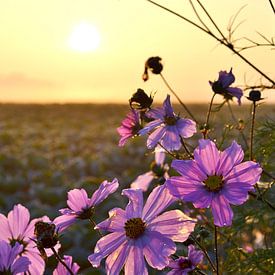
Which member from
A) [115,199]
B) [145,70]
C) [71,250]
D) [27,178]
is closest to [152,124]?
[145,70]

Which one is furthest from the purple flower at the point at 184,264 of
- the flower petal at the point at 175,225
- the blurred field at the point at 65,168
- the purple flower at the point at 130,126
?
the blurred field at the point at 65,168

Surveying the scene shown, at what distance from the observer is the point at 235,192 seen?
93 cm

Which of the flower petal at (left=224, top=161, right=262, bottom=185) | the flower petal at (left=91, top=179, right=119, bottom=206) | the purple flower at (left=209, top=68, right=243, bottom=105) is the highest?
the purple flower at (left=209, top=68, right=243, bottom=105)

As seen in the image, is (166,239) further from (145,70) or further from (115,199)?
(115,199)

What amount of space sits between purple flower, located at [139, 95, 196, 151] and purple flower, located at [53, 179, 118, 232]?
128mm

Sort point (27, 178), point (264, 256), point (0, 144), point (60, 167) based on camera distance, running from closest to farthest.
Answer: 1. point (264, 256)
2. point (27, 178)
3. point (60, 167)
4. point (0, 144)

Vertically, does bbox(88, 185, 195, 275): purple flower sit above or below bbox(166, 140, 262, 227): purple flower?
below

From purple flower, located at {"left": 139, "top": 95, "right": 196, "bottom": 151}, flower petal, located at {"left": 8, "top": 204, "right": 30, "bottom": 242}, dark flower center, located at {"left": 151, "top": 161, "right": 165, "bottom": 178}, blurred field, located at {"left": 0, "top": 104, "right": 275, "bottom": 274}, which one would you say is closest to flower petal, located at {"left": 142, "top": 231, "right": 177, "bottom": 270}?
purple flower, located at {"left": 139, "top": 95, "right": 196, "bottom": 151}

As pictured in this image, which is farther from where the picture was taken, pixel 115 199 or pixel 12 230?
pixel 115 199

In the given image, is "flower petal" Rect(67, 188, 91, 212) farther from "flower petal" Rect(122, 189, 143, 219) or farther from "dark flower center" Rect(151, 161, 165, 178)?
"dark flower center" Rect(151, 161, 165, 178)

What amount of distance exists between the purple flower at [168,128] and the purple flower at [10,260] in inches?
11.6

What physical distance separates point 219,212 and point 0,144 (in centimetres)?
1128

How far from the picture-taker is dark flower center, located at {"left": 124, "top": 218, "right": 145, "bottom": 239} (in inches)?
38.7

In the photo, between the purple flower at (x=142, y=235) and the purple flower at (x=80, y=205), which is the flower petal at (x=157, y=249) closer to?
the purple flower at (x=142, y=235)
